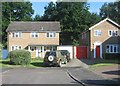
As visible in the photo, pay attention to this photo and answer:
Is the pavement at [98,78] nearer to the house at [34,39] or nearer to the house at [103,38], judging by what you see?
the house at [103,38]

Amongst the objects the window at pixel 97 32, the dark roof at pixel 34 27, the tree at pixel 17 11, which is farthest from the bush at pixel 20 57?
the tree at pixel 17 11

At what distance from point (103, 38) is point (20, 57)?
23.2 metres

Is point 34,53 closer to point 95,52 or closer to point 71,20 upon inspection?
point 95,52

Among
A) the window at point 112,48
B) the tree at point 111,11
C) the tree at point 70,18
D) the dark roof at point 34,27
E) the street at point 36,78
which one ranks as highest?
the tree at point 111,11

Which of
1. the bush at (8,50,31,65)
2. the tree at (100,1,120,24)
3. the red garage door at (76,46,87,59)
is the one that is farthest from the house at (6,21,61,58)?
the tree at (100,1,120,24)

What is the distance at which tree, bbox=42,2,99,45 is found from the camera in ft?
276

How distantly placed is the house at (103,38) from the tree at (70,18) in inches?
937

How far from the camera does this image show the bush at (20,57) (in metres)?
40.3

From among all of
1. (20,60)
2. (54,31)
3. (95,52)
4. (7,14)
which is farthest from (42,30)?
(7,14)

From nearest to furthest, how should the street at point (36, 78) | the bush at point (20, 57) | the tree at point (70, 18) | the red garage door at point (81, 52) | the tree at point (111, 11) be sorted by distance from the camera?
1. the street at point (36, 78)
2. the bush at point (20, 57)
3. the red garage door at point (81, 52)
4. the tree at point (70, 18)
5. the tree at point (111, 11)

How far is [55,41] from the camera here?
61.4m

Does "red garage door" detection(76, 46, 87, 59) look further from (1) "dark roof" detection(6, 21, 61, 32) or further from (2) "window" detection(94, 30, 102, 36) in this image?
(1) "dark roof" detection(6, 21, 61, 32)

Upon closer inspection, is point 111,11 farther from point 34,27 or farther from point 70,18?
point 34,27

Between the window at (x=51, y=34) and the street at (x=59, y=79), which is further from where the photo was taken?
the window at (x=51, y=34)
